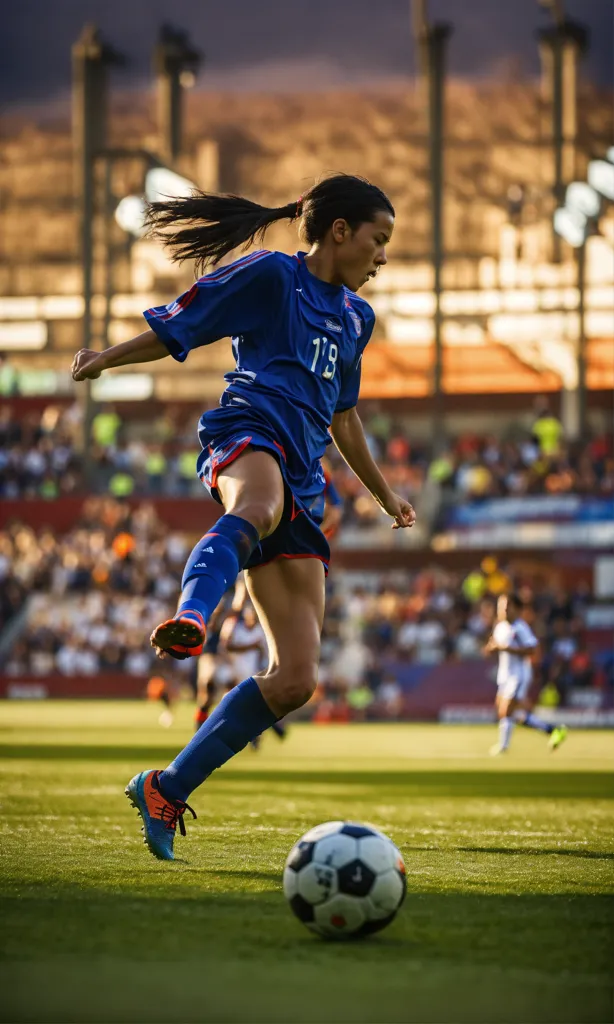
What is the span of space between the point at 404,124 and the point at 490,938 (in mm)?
45420

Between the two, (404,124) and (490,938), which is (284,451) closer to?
(490,938)

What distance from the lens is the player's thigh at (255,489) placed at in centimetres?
532

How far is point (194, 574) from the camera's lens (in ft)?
16.8

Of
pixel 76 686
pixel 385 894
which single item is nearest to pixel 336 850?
pixel 385 894

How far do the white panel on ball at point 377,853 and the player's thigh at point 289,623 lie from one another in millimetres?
916

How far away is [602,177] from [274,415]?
102 ft

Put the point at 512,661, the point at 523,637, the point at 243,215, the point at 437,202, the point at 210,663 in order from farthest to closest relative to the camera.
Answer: the point at 437,202 < the point at 512,661 < the point at 523,637 < the point at 210,663 < the point at 243,215

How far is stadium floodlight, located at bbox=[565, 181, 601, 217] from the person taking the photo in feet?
114

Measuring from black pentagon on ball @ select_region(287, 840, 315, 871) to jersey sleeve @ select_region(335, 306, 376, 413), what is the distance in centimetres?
210

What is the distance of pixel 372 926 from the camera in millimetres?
4582

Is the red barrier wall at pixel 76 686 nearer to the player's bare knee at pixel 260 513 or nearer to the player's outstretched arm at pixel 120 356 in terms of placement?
the player's outstretched arm at pixel 120 356

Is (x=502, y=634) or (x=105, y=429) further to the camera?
(x=105, y=429)

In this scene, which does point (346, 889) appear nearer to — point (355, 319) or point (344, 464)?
point (355, 319)

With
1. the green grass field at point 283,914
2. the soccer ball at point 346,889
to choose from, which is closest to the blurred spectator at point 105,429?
the green grass field at point 283,914
